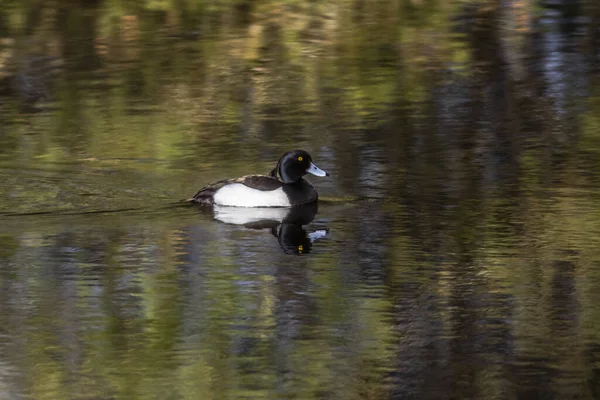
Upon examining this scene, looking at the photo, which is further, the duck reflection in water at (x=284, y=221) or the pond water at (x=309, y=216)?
the duck reflection in water at (x=284, y=221)

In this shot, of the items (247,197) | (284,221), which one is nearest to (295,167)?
(247,197)

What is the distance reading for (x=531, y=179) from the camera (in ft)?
45.9

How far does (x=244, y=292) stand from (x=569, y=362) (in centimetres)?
243

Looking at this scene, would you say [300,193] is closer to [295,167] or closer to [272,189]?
[272,189]

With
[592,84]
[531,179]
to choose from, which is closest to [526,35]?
[592,84]

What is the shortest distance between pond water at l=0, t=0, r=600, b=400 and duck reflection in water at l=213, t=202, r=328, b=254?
50 mm

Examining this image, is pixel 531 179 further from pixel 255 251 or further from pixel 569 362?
pixel 569 362

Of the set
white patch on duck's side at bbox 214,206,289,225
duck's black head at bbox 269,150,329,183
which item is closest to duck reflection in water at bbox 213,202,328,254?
white patch on duck's side at bbox 214,206,289,225

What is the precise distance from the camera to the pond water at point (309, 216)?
8.48 meters

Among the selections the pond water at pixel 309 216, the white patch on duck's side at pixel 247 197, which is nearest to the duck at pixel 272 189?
the white patch on duck's side at pixel 247 197

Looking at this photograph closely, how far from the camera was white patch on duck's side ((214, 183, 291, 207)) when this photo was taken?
43.3 ft

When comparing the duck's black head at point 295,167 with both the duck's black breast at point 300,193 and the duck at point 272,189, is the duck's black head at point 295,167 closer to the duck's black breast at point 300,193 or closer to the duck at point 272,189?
the duck at point 272,189

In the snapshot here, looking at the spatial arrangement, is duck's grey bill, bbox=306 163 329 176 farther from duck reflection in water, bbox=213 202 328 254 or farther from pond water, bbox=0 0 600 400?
duck reflection in water, bbox=213 202 328 254

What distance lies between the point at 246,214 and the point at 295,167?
0.81 m
